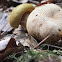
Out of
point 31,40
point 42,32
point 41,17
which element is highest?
point 41,17

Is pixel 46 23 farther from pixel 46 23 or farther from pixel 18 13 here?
pixel 18 13

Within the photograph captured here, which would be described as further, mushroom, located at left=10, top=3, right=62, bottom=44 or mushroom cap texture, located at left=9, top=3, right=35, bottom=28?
mushroom cap texture, located at left=9, top=3, right=35, bottom=28

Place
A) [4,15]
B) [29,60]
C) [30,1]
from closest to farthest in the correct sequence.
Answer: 1. [29,60]
2. [4,15]
3. [30,1]

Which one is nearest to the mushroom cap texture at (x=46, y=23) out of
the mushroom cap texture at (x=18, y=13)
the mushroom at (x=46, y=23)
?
the mushroom at (x=46, y=23)

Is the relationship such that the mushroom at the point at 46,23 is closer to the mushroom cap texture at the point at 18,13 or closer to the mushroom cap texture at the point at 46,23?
the mushroom cap texture at the point at 46,23

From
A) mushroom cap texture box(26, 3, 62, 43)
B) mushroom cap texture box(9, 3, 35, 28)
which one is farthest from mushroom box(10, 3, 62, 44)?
mushroom cap texture box(9, 3, 35, 28)

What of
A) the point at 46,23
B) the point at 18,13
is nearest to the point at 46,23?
the point at 46,23

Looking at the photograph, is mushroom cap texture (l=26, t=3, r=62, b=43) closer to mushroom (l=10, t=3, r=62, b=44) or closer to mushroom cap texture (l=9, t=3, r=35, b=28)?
mushroom (l=10, t=3, r=62, b=44)

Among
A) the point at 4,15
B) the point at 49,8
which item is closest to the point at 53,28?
the point at 49,8

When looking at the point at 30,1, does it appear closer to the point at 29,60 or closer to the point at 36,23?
the point at 36,23
